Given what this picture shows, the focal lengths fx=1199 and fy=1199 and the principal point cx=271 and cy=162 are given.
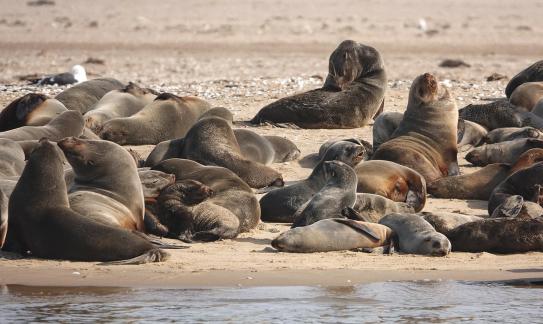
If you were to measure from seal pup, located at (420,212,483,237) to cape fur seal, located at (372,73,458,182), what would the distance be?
1717mm

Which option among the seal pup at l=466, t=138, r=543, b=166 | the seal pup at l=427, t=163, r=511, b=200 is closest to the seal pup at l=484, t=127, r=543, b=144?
the seal pup at l=466, t=138, r=543, b=166

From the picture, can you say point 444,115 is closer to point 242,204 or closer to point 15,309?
point 242,204

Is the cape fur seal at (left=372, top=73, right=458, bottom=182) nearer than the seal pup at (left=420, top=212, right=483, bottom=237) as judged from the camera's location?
No

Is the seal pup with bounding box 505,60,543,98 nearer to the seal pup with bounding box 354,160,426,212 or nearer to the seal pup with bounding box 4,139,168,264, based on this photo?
the seal pup with bounding box 354,160,426,212

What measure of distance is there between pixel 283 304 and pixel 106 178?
215 centimetres

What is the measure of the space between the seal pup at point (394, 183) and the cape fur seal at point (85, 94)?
448 centimetres

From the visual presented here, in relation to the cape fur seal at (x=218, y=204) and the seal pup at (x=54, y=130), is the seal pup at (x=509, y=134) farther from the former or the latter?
the seal pup at (x=54, y=130)

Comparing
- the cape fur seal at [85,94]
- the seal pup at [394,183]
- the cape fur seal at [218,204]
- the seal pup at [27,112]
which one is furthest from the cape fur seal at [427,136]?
the cape fur seal at [85,94]

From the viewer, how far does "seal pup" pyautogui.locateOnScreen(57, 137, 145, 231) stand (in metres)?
7.83

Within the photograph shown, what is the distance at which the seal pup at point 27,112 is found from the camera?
11484mm

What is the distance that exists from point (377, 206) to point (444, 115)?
2493mm

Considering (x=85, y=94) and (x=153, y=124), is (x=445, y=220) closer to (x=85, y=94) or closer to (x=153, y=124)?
(x=153, y=124)

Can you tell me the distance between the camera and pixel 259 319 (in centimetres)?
604

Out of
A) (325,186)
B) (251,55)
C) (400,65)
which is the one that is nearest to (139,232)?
(325,186)
